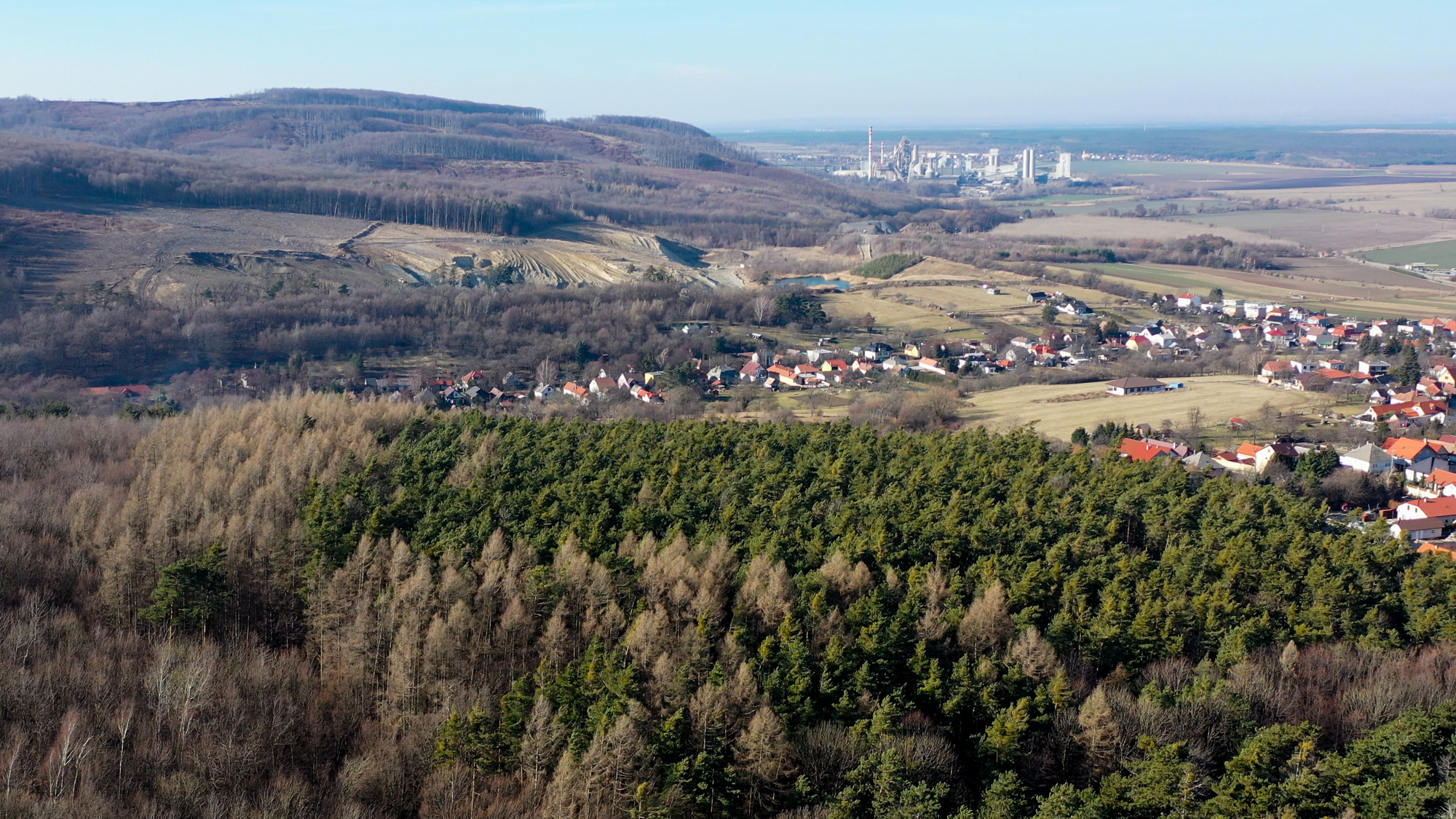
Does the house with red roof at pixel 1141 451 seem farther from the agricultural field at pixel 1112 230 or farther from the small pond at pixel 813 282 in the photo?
the agricultural field at pixel 1112 230

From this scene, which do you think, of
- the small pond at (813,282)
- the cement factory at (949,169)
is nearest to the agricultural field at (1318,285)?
the small pond at (813,282)

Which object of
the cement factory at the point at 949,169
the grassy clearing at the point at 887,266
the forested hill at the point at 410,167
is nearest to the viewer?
the grassy clearing at the point at 887,266

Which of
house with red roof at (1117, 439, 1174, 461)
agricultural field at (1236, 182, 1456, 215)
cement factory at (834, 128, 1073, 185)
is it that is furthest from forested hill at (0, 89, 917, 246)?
house with red roof at (1117, 439, 1174, 461)

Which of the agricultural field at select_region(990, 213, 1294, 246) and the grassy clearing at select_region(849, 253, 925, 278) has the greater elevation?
the agricultural field at select_region(990, 213, 1294, 246)

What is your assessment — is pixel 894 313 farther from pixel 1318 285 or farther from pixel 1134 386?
pixel 1318 285

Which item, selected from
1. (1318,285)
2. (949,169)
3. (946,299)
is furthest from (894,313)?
(949,169)

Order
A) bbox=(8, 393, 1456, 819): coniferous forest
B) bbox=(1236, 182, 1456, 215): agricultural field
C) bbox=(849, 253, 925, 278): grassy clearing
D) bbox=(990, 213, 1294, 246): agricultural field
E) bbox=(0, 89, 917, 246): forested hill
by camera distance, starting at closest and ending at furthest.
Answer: bbox=(8, 393, 1456, 819): coniferous forest < bbox=(849, 253, 925, 278): grassy clearing < bbox=(0, 89, 917, 246): forested hill < bbox=(990, 213, 1294, 246): agricultural field < bbox=(1236, 182, 1456, 215): agricultural field

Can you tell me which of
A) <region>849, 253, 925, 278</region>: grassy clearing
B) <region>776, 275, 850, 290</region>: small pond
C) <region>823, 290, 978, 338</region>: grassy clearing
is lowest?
<region>823, 290, 978, 338</region>: grassy clearing

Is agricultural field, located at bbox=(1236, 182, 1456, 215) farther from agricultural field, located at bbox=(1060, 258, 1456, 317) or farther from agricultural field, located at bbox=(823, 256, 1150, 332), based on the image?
agricultural field, located at bbox=(823, 256, 1150, 332)
